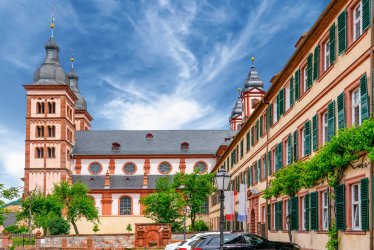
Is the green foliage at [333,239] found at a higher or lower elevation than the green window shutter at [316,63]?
lower

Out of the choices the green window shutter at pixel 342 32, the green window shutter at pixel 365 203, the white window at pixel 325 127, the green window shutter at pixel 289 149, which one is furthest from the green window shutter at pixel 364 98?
the green window shutter at pixel 289 149

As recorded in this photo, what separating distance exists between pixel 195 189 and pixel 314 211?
43231 millimetres

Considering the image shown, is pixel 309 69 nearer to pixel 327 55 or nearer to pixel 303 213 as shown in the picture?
pixel 327 55

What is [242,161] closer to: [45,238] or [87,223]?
[45,238]

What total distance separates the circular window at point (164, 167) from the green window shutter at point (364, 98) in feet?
238

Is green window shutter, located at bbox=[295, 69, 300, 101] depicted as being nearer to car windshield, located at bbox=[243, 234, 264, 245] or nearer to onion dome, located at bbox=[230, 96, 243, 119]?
car windshield, located at bbox=[243, 234, 264, 245]

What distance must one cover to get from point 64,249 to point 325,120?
2482 cm

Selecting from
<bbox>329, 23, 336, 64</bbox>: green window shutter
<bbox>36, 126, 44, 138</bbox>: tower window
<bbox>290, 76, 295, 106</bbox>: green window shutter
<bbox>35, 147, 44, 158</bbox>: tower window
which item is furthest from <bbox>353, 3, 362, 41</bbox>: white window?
<bbox>36, 126, 44, 138</bbox>: tower window

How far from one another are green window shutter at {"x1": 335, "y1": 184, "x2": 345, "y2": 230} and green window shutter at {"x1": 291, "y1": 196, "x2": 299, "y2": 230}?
259 inches

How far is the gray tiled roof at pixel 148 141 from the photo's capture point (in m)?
87.7

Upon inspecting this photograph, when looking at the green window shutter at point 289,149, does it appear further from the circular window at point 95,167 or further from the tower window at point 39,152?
the circular window at point 95,167

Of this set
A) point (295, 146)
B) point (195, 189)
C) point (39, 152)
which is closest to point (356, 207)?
point (295, 146)

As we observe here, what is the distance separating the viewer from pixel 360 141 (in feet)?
46.9

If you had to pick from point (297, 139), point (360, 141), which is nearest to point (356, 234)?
point (360, 141)
